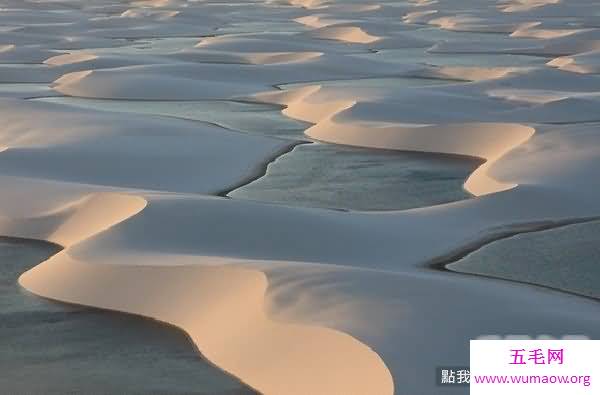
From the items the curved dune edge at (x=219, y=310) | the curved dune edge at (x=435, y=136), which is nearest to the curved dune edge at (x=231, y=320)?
the curved dune edge at (x=219, y=310)

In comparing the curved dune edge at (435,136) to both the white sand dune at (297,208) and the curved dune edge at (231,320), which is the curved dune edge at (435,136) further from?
the curved dune edge at (231,320)

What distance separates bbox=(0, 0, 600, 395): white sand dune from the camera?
7.13ft

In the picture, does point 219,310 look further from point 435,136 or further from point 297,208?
point 435,136

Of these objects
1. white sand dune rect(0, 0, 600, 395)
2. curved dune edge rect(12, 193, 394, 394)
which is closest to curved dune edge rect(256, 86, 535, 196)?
white sand dune rect(0, 0, 600, 395)

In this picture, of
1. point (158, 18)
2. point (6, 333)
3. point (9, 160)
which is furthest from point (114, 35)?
point (6, 333)

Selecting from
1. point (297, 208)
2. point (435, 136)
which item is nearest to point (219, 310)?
point (297, 208)

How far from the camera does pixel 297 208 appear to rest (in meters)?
3.18

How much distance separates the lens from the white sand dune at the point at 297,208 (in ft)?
7.13

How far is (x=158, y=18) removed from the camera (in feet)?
40.0

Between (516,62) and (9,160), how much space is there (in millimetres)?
4573

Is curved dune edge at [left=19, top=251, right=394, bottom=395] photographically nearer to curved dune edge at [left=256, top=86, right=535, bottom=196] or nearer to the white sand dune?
the white sand dune

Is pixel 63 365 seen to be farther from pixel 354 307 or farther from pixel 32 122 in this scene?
pixel 32 122

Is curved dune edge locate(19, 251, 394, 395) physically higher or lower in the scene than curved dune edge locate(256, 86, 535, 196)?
higher

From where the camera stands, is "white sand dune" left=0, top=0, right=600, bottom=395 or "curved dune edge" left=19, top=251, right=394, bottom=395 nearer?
"curved dune edge" left=19, top=251, right=394, bottom=395
